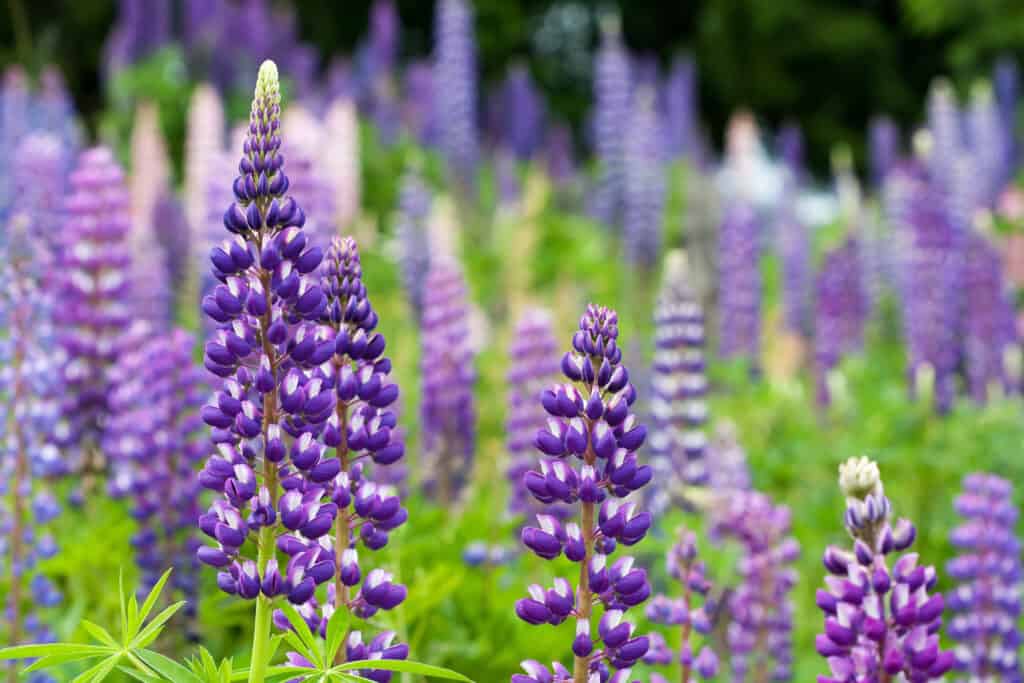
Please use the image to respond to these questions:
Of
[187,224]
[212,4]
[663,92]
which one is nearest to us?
[187,224]

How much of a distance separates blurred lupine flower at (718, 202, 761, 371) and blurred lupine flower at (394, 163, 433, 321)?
169 cm

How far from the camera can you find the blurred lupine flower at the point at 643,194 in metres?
8.91

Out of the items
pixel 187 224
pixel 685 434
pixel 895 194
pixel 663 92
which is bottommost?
pixel 685 434

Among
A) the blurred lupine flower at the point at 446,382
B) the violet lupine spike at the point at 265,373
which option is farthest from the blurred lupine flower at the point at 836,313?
the violet lupine spike at the point at 265,373

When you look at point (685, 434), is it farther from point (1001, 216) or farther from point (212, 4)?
point (212, 4)

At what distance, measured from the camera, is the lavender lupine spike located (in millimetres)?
1851

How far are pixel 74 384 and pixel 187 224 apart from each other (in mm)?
3256

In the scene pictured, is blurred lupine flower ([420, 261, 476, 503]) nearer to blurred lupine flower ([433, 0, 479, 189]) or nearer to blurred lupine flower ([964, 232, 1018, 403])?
blurred lupine flower ([964, 232, 1018, 403])

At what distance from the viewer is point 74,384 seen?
13.6 ft

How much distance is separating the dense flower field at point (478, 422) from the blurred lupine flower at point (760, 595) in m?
0.01

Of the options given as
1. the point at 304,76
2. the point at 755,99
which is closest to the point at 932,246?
the point at 304,76

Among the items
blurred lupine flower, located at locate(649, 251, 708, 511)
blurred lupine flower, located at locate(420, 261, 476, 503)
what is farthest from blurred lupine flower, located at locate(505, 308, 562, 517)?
blurred lupine flower, located at locate(649, 251, 708, 511)

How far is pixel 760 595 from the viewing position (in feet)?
10.3

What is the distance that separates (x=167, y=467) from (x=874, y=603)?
2070mm
